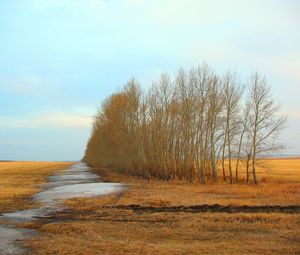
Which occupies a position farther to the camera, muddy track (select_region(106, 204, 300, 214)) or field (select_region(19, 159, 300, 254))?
muddy track (select_region(106, 204, 300, 214))

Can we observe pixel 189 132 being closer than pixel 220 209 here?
No

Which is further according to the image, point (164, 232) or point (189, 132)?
point (189, 132)

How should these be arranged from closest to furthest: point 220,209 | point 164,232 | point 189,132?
A: point 164,232 → point 220,209 → point 189,132

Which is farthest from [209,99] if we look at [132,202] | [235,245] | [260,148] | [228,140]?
[235,245]

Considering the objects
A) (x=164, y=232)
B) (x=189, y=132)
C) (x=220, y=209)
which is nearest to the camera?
(x=164, y=232)

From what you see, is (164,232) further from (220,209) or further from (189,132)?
(189,132)

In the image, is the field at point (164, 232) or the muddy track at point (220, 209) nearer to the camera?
the field at point (164, 232)

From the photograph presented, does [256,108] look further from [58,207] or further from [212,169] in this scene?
[58,207]

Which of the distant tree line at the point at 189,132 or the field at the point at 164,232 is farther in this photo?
the distant tree line at the point at 189,132

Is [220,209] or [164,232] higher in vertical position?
[220,209]

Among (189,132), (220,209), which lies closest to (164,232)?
(220,209)

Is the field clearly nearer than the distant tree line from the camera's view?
Yes

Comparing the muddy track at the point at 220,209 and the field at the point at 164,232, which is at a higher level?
the muddy track at the point at 220,209

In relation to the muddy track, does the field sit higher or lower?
lower
